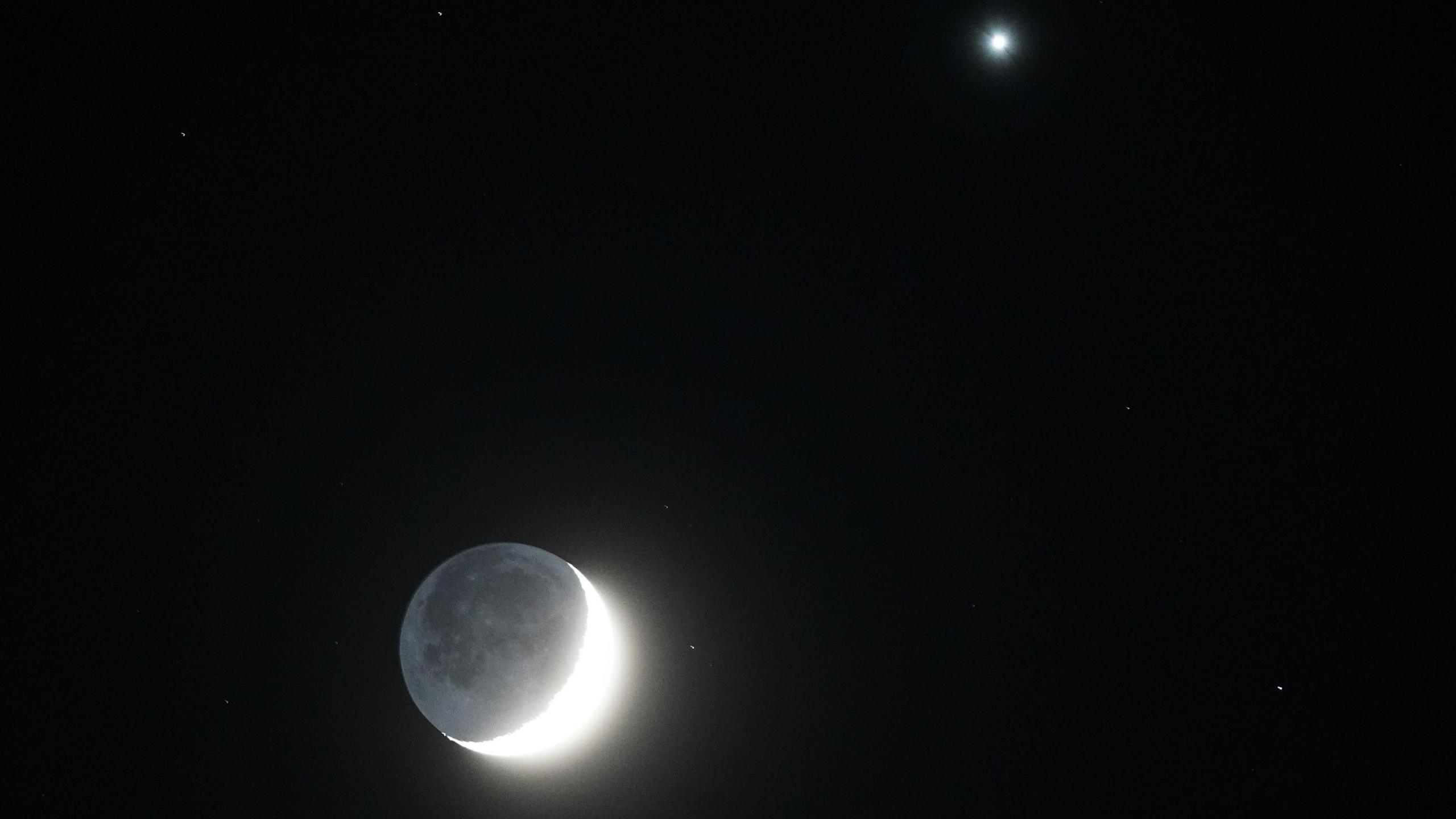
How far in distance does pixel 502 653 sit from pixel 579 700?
21.3 inches

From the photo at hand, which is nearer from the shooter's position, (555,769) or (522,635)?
(522,635)

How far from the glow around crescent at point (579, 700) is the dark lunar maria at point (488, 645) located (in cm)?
5

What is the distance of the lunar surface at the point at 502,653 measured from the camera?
498 cm

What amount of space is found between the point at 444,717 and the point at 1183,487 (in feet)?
14.5

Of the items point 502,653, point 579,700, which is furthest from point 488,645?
point 579,700

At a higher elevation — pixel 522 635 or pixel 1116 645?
pixel 1116 645

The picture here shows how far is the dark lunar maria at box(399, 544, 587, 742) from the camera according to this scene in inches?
196

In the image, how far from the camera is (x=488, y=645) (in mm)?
4996

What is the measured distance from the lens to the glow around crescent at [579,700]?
16.6ft

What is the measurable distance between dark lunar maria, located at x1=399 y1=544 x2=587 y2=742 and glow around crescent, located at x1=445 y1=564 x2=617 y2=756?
2.0 inches

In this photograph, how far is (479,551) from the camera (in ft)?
17.6

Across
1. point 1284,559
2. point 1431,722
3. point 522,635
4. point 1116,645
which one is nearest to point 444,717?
point 522,635

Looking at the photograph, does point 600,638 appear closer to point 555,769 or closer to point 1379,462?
point 555,769

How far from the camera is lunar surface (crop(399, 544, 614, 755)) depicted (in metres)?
4.98
